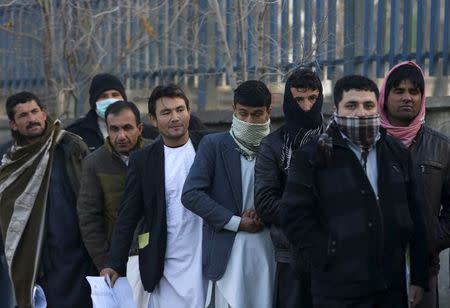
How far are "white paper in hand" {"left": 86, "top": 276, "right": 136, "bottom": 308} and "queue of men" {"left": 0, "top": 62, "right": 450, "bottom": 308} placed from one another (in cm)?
5

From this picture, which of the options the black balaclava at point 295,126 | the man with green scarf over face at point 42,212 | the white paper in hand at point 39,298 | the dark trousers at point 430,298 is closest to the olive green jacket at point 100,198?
the man with green scarf over face at point 42,212

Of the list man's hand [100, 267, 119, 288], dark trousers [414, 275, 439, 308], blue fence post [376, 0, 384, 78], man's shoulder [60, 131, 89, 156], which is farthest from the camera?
blue fence post [376, 0, 384, 78]

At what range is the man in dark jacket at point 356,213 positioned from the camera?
17.8 feet

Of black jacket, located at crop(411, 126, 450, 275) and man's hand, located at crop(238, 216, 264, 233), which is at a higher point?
black jacket, located at crop(411, 126, 450, 275)

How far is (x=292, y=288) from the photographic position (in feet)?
19.6

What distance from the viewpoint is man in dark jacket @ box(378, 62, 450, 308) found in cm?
605

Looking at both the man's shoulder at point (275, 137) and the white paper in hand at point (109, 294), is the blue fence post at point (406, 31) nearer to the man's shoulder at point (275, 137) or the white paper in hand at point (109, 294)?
the man's shoulder at point (275, 137)

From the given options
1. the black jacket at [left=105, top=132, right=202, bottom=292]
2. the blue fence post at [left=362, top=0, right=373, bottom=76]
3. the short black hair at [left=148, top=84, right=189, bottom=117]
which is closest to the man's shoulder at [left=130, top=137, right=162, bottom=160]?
the black jacket at [left=105, top=132, right=202, bottom=292]

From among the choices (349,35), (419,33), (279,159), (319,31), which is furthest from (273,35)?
(279,159)

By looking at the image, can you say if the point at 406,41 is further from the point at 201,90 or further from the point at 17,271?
the point at 17,271

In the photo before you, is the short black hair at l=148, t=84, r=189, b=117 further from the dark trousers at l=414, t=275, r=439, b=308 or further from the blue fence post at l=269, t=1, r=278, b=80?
the blue fence post at l=269, t=1, r=278, b=80

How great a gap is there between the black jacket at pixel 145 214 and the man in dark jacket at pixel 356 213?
4.05 ft

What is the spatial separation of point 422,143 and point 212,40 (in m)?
4.32

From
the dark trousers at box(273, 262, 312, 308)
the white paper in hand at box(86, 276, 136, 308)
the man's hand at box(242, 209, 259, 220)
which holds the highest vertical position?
the man's hand at box(242, 209, 259, 220)
